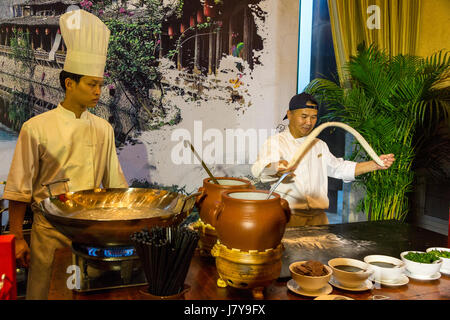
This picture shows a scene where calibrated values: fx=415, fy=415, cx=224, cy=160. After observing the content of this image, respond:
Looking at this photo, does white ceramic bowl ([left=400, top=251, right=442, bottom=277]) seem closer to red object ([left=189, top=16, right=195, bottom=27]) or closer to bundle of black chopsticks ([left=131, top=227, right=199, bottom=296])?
bundle of black chopsticks ([left=131, top=227, right=199, bottom=296])

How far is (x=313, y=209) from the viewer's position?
12.0 ft

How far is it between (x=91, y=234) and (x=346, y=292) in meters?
0.92

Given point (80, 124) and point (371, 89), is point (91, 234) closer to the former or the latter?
point (80, 124)

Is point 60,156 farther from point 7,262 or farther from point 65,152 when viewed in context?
point 7,262

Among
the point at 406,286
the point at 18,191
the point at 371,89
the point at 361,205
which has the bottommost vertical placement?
the point at 361,205

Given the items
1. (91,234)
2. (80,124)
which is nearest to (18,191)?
(80,124)

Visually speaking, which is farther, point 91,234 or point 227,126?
point 227,126

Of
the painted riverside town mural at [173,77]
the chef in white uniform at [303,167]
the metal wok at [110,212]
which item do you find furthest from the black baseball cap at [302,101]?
the metal wok at [110,212]

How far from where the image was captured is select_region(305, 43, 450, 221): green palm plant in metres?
4.04

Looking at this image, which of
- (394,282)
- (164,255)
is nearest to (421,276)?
(394,282)

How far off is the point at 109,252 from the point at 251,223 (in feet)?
1.70

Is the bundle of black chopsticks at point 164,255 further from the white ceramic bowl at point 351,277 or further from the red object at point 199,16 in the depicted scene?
the red object at point 199,16

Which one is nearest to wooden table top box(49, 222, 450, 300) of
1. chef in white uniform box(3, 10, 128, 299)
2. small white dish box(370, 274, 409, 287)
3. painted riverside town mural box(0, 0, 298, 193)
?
small white dish box(370, 274, 409, 287)

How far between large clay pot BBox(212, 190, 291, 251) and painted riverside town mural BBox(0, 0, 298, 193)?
10.5 feet
